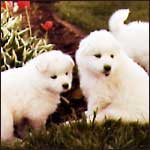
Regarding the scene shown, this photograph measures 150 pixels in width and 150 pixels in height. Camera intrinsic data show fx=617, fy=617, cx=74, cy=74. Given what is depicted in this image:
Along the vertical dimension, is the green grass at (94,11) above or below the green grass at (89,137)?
above

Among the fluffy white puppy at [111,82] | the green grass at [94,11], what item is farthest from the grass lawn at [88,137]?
the green grass at [94,11]

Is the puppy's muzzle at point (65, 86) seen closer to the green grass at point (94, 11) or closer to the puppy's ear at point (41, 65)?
the puppy's ear at point (41, 65)

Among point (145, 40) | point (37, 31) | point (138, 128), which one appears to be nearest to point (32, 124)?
point (138, 128)

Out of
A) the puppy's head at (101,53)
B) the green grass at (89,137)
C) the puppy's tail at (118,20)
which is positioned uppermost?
the puppy's tail at (118,20)

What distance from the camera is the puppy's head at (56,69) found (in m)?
5.14

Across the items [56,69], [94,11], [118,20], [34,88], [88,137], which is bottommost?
[88,137]

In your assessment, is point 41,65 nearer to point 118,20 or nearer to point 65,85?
point 65,85

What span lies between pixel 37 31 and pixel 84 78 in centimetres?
253

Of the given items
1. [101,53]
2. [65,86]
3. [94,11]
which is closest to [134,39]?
[101,53]

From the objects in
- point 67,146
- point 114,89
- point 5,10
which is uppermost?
point 5,10

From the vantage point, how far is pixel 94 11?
27.9ft

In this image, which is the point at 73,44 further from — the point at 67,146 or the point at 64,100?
the point at 67,146

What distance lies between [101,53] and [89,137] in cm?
71

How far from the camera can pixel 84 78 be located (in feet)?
17.6
